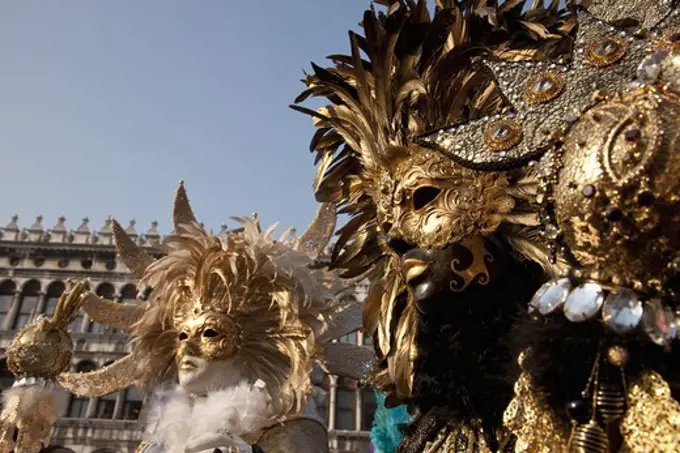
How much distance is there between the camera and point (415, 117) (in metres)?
2.34

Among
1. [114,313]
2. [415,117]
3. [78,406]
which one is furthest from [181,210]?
[78,406]

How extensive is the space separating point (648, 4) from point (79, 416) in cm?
1947

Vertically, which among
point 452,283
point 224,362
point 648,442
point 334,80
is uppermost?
point 334,80

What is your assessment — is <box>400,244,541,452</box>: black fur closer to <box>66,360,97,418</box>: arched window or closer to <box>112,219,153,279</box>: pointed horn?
<box>112,219,153,279</box>: pointed horn

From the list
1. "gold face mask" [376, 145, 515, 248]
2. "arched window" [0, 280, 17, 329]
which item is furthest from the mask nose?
"arched window" [0, 280, 17, 329]

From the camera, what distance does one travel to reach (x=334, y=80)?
2.62 metres

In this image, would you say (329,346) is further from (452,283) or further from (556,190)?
(556,190)

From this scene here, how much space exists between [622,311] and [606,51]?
0.71 meters

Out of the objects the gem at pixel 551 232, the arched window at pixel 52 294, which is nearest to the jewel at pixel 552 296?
the gem at pixel 551 232

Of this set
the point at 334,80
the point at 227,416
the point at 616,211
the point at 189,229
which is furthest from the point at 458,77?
the point at 189,229

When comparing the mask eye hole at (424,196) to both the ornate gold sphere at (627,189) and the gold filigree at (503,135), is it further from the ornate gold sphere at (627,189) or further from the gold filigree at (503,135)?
the ornate gold sphere at (627,189)

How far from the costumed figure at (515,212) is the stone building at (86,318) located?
15040mm

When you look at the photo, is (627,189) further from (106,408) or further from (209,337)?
(106,408)

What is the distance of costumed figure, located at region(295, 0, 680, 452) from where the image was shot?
1520mm
